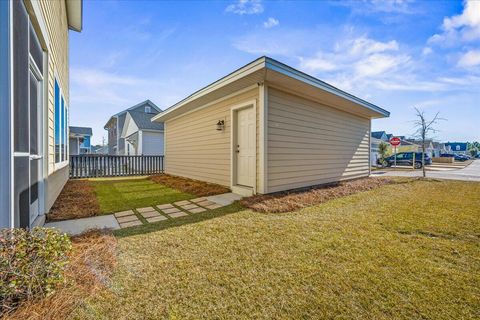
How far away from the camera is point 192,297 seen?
1.67m

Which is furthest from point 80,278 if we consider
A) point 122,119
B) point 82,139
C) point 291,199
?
point 122,119

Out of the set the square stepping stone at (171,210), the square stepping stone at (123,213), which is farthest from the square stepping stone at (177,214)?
the square stepping stone at (123,213)

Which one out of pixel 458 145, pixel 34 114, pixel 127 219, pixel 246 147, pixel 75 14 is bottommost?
pixel 127 219

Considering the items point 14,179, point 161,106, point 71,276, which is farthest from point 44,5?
point 161,106

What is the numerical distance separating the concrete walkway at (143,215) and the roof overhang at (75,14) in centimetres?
726

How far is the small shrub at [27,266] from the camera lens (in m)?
1.29

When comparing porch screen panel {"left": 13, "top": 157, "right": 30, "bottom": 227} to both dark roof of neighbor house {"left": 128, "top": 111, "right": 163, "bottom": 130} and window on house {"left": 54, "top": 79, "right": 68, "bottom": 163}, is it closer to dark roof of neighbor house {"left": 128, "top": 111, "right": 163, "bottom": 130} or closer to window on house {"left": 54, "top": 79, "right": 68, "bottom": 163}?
window on house {"left": 54, "top": 79, "right": 68, "bottom": 163}

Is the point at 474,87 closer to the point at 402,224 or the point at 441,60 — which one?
the point at 441,60

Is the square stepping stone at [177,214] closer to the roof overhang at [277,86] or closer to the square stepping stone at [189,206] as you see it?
the square stepping stone at [189,206]

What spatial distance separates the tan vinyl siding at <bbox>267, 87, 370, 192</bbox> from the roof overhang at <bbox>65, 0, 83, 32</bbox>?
23.4ft

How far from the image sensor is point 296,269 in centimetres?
210

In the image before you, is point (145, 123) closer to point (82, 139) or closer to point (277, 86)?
point (82, 139)

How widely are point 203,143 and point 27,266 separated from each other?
6.26 meters

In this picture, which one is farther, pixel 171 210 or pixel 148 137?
pixel 148 137
